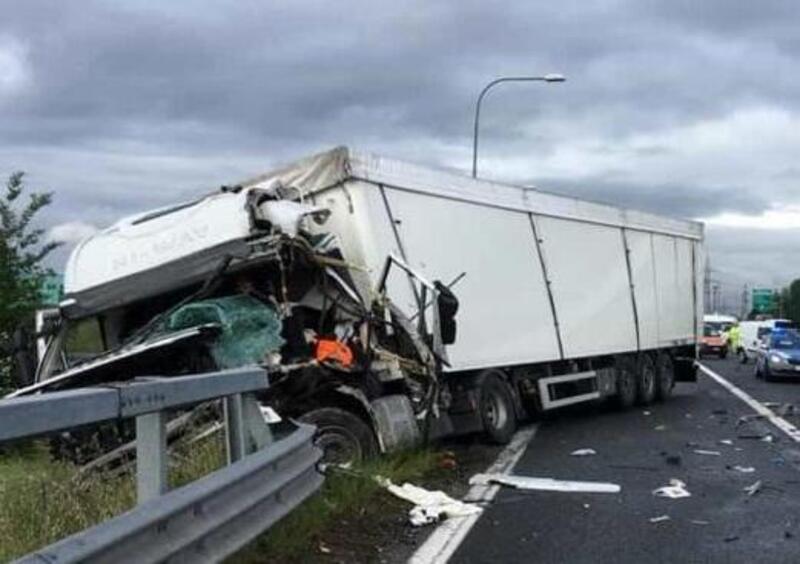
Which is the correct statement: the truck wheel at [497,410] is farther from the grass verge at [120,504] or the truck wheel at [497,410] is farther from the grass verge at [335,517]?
the grass verge at [120,504]

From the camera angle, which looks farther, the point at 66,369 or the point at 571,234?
the point at 571,234

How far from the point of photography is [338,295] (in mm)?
11156

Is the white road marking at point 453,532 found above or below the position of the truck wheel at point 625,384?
below

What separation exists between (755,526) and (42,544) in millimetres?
5366

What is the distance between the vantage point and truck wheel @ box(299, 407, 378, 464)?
33.6 ft

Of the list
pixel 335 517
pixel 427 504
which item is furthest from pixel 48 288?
pixel 335 517

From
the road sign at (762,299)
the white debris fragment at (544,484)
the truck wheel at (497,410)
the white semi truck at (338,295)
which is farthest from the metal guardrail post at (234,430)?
the road sign at (762,299)

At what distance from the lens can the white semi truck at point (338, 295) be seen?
10312 mm

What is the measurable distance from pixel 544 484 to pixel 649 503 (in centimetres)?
132

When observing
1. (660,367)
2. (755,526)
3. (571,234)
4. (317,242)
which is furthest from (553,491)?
(660,367)

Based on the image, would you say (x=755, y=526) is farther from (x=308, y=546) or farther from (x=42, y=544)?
(x=42, y=544)

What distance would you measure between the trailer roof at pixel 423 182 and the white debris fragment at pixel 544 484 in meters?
3.30

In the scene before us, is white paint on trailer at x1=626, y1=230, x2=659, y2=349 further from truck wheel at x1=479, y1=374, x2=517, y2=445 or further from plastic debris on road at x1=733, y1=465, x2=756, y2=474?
plastic debris on road at x1=733, y1=465, x2=756, y2=474

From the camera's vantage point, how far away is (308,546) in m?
7.57
